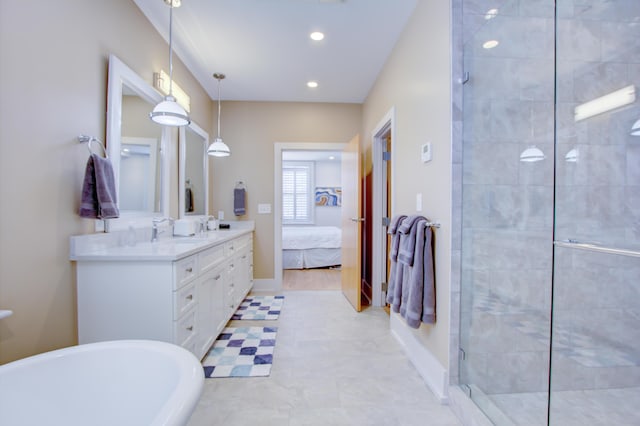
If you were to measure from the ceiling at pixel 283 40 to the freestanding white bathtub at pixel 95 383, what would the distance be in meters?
2.24

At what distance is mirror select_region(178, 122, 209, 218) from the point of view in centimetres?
293

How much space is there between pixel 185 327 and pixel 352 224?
2.19 m

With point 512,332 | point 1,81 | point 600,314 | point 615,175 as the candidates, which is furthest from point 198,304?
point 615,175

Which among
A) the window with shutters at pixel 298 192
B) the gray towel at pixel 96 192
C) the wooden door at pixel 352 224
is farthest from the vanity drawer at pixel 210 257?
the window with shutters at pixel 298 192

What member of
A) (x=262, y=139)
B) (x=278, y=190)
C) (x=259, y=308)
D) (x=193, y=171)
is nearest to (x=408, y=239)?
(x=259, y=308)

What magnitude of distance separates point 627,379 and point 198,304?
2478 millimetres

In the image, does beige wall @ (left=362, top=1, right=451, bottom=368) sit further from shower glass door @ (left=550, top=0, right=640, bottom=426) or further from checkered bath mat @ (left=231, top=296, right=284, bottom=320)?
checkered bath mat @ (left=231, top=296, right=284, bottom=320)

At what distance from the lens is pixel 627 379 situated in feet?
5.14

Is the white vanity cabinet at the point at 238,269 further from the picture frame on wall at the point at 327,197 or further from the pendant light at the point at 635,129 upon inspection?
the picture frame on wall at the point at 327,197

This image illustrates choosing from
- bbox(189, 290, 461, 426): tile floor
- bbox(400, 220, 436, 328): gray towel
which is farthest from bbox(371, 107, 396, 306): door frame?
bbox(400, 220, 436, 328): gray towel

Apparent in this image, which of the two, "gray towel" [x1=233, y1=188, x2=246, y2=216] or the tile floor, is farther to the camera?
"gray towel" [x1=233, y1=188, x2=246, y2=216]

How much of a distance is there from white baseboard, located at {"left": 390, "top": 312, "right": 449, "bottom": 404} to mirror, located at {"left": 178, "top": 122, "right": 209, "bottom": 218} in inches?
90.9

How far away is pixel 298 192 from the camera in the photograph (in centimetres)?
780

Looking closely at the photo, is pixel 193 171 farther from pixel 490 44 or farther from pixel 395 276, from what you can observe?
pixel 490 44
